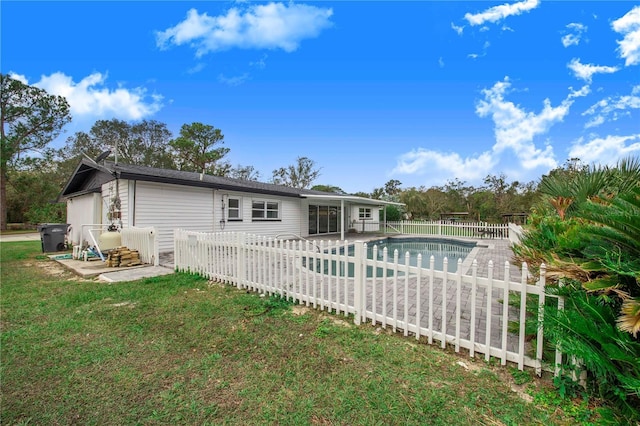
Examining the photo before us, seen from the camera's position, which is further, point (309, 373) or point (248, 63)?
point (248, 63)

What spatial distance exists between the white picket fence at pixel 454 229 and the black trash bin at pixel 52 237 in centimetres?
1882

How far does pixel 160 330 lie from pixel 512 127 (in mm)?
18465

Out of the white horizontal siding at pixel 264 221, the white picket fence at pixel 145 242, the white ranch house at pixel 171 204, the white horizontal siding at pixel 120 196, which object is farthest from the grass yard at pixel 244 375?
the white horizontal siding at pixel 264 221

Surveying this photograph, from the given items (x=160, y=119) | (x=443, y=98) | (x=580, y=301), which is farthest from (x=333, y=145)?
(x=160, y=119)

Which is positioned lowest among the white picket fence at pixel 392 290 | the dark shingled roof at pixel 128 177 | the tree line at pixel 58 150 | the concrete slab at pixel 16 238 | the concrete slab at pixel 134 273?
the concrete slab at pixel 16 238

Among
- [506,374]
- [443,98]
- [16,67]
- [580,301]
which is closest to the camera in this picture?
[580,301]

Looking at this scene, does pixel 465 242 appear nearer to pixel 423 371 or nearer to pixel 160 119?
pixel 423 371

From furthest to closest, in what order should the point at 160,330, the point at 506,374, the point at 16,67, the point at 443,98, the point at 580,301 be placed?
the point at 16,67, the point at 443,98, the point at 160,330, the point at 506,374, the point at 580,301

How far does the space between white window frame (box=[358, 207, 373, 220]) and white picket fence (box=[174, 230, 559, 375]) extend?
15.8 meters

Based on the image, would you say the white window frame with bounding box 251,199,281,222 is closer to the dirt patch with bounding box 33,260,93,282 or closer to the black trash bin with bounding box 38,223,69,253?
the dirt patch with bounding box 33,260,93,282

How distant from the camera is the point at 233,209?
1188 cm

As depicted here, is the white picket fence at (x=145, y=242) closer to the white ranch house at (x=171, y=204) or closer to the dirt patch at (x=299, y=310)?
the white ranch house at (x=171, y=204)

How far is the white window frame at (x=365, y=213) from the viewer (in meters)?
22.0

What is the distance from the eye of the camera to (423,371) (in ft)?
8.17
